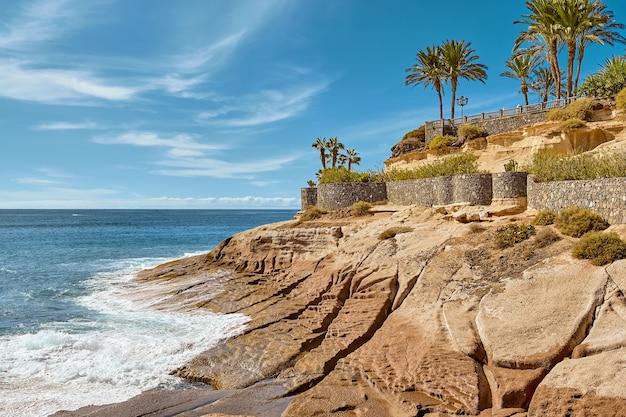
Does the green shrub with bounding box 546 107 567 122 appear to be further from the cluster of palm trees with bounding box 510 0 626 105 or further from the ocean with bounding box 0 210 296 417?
the ocean with bounding box 0 210 296 417

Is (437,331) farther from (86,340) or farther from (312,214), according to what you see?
(312,214)

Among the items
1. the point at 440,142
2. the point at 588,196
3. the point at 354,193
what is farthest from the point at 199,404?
the point at 440,142

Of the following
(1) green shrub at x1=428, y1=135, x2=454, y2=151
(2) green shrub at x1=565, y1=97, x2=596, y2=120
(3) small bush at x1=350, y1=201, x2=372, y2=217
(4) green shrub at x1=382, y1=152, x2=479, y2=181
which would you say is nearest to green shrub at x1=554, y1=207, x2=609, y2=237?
(4) green shrub at x1=382, y1=152, x2=479, y2=181

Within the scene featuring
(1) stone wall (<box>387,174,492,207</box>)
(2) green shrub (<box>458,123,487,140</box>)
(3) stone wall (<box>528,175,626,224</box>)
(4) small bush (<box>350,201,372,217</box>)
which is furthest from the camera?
(2) green shrub (<box>458,123,487,140</box>)

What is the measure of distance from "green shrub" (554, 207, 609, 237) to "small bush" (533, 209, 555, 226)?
4.11ft

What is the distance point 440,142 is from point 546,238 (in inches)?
1037

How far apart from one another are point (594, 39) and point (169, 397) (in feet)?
139

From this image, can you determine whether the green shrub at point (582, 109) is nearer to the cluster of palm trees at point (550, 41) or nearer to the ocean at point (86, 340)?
the cluster of palm trees at point (550, 41)

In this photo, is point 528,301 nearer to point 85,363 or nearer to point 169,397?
point 169,397

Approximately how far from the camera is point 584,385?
9.82 meters

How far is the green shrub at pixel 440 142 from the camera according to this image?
138ft

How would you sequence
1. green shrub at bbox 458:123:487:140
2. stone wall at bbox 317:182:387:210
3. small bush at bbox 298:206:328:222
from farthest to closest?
green shrub at bbox 458:123:487:140 < stone wall at bbox 317:182:387:210 < small bush at bbox 298:206:328:222

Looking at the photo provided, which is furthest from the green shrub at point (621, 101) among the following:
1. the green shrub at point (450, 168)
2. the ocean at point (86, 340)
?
the ocean at point (86, 340)

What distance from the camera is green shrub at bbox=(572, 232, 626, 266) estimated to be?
548 inches
